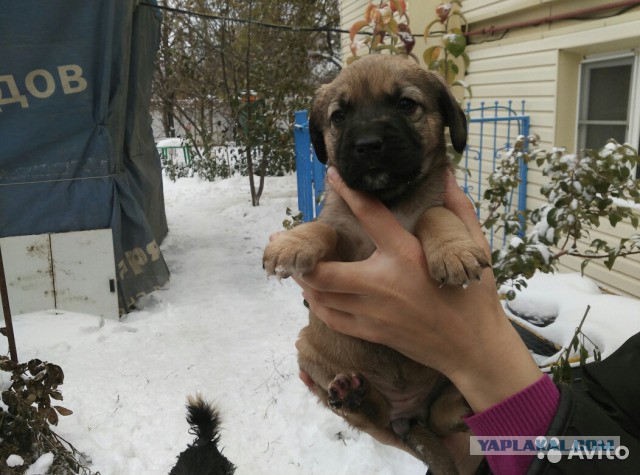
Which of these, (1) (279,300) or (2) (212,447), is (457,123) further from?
(1) (279,300)

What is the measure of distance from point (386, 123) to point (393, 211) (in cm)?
41

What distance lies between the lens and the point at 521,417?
163 centimetres

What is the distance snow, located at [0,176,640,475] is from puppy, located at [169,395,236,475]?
2.70 feet

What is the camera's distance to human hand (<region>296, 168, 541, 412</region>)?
1.72 metres

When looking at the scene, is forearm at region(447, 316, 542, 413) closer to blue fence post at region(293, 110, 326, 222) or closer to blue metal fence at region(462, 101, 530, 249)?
blue metal fence at region(462, 101, 530, 249)

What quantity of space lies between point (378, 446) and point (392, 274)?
245cm

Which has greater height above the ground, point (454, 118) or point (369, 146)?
point (454, 118)

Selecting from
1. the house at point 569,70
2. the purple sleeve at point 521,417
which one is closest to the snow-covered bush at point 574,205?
the purple sleeve at point 521,417

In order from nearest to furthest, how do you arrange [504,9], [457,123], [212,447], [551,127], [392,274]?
1. [392,274]
2. [457,123]
3. [212,447]
4. [551,127]
5. [504,9]

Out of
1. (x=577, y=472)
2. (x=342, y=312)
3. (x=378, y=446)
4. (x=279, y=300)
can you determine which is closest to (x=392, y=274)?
(x=342, y=312)

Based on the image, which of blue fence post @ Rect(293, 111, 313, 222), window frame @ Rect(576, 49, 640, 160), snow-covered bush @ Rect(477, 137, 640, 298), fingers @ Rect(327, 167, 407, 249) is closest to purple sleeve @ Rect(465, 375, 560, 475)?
fingers @ Rect(327, 167, 407, 249)

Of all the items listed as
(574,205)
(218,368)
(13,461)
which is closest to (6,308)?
(13,461)

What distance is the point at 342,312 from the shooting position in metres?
2.07

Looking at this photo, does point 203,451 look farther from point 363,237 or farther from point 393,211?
point 393,211
